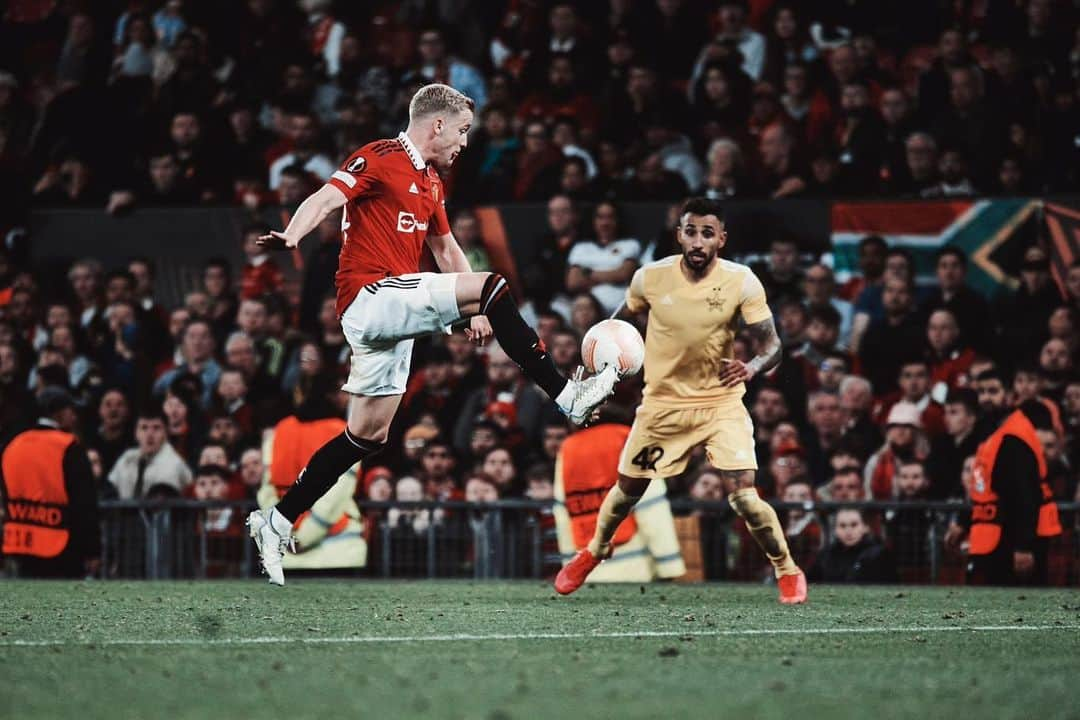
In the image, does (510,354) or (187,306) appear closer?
(510,354)

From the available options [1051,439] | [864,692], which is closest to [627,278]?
[1051,439]

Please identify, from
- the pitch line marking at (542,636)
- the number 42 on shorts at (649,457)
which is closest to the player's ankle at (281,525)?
the pitch line marking at (542,636)

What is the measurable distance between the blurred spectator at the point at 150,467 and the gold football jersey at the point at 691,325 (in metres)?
5.30

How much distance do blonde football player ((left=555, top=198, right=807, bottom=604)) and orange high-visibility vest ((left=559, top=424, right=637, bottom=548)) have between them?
2.07 meters

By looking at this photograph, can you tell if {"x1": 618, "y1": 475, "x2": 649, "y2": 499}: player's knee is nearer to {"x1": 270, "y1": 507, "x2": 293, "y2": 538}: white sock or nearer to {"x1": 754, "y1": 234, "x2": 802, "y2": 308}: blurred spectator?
{"x1": 270, "y1": 507, "x2": 293, "y2": 538}: white sock

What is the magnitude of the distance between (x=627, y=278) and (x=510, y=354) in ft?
19.5

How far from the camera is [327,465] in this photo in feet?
28.0

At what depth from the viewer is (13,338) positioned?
15234mm

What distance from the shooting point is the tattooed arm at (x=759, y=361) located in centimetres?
893

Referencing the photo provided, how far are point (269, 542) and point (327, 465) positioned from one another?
0.44 m

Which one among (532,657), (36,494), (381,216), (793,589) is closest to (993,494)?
(793,589)

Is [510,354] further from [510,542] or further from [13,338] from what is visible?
[13,338]

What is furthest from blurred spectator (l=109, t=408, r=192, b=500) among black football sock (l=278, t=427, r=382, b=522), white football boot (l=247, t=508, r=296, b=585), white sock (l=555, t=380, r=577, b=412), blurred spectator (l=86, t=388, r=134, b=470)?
white sock (l=555, t=380, r=577, b=412)

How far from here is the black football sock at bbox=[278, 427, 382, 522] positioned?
28.0ft
